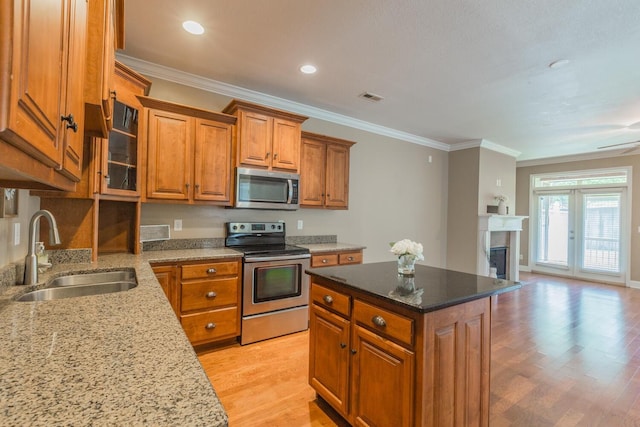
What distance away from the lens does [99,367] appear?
0.77m

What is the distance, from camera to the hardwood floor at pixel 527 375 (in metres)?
2.03

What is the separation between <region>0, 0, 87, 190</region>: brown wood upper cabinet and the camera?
1.61ft

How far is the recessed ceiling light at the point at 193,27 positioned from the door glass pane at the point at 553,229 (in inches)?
308

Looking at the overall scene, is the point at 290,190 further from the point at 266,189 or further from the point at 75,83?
the point at 75,83

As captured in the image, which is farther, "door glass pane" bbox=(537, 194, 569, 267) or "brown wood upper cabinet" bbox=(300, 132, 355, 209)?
"door glass pane" bbox=(537, 194, 569, 267)

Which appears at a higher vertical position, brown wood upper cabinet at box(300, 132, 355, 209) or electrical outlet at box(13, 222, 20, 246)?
brown wood upper cabinet at box(300, 132, 355, 209)

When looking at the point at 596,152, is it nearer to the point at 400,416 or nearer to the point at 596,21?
the point at 596,21

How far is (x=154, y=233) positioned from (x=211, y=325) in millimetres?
1064

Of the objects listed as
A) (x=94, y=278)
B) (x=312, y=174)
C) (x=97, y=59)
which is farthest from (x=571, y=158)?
(x=94, y=278)

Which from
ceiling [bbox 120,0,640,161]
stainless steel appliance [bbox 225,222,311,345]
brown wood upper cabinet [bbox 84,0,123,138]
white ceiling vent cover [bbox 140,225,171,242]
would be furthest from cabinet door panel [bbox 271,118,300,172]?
brown wood upper cabinet [bbox 84,0,123,138]

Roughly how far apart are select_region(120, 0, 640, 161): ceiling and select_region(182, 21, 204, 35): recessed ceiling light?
0.05m

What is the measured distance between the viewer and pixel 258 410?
6.72ft

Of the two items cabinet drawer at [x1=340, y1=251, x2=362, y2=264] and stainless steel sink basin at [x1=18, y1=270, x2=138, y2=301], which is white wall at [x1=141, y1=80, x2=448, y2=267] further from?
stainless steel sink basin at [x1=18, y1=270, x2=138, y2=301]

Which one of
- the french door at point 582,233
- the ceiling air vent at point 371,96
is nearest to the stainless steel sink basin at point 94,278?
the ceiling air vent at point 371,96
